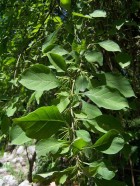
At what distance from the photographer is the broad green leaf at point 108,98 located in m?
0.54

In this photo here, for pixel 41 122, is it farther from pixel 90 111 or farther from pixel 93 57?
pixel 93 57

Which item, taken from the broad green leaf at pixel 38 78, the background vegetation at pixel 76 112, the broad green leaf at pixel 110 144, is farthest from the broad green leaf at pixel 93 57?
the broad green leaf at pixel 110 144

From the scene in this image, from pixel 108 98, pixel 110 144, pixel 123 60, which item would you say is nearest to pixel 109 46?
pixel 123 60

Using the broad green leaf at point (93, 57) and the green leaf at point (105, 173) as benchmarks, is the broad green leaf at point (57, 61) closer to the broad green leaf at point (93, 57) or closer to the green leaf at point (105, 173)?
the broad green leaf at point (93, 57)

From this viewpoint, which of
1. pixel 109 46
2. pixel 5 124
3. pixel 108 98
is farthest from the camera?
pixel 5 124

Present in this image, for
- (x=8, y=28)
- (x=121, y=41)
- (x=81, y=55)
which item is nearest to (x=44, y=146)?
(x=81, y=55)

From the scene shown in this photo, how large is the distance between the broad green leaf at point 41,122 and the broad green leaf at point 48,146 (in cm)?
2

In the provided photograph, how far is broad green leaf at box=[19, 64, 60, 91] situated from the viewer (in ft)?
1.79

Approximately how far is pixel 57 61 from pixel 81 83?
61 millimetres

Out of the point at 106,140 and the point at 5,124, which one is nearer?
the point at 106,140

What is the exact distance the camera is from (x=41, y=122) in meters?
0.45

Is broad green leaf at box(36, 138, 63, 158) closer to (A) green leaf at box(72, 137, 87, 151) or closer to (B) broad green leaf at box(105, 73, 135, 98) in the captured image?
(A) green leaf at box(72, 137, 87, 151)

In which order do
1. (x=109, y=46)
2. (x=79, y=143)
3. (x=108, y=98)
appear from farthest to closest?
(x=109, y=46)
(x=108, y=98)
(x=79, y=143)

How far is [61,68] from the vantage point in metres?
0.59
